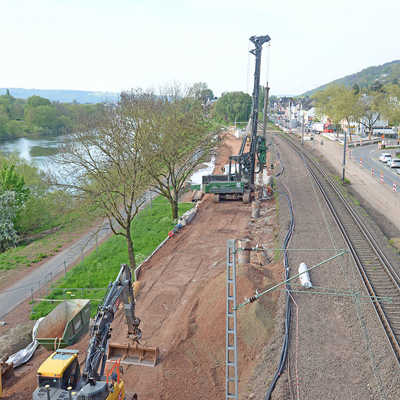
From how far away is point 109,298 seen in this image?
12734 mm

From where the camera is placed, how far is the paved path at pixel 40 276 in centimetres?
2433

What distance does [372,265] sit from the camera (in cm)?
2153

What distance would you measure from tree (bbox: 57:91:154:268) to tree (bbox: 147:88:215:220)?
256cm

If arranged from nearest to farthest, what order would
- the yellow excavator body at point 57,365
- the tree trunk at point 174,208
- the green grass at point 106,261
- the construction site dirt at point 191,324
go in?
the yellow excavator body at point 57,365
the construction site dirt at point 191,324
the green grass at point 106,261
the tree trunk at point 174,208

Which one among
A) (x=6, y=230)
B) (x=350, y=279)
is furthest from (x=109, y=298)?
(x=6, y=230)

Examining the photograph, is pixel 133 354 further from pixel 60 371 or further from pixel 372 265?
pixel 372 265

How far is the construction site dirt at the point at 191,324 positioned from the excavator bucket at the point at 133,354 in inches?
10.7

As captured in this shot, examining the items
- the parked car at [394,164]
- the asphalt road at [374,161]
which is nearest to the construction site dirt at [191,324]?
the asphalt road at [374,161]

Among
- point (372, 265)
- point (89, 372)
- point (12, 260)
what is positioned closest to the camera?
point (89, 372)

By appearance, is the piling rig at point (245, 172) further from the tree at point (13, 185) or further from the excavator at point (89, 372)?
the excavator at point (89, 372)

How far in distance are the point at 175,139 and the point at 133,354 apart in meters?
22.5

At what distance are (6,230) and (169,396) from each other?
27.8 meters

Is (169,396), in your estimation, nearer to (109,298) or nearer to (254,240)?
(109,298)

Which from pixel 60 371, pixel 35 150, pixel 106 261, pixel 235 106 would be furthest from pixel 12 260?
pixel 235 106
